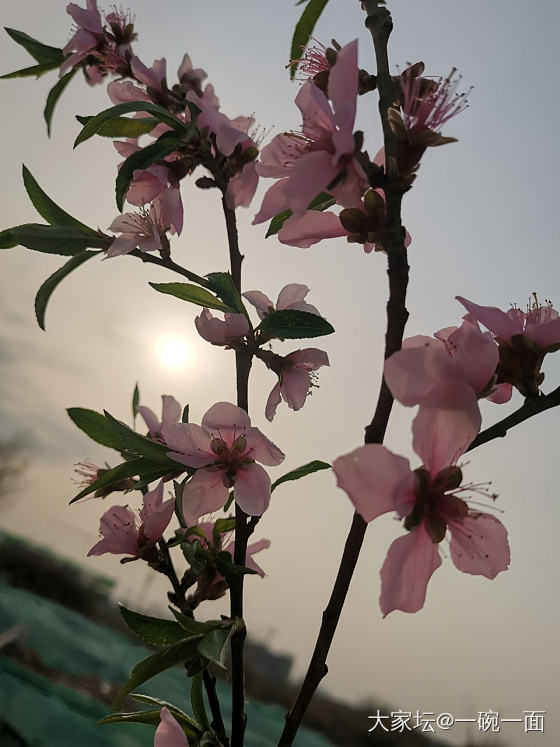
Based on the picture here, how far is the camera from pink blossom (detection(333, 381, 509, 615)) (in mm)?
277

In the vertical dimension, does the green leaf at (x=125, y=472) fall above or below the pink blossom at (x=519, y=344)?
below

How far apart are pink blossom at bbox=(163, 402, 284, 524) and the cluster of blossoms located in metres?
0.18

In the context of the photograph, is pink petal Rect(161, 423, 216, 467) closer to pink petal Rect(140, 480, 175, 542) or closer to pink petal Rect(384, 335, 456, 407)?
pink petal Rect(140, 480, 175, 542)

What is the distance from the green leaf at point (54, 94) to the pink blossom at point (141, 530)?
38 cm

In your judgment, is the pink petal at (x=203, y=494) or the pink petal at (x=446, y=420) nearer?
the pink petal at (x=446, y=420)

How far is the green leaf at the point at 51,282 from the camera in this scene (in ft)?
1.71

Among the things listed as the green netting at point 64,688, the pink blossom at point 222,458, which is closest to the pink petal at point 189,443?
the pink blossom at point 222,458

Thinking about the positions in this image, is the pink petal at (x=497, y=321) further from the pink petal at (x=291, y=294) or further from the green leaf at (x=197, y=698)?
the green leaf at (x=197, y=698)

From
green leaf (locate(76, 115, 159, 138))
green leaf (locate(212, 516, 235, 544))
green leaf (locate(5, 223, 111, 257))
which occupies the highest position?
green leaf (locate(76, 115, 159, 138))

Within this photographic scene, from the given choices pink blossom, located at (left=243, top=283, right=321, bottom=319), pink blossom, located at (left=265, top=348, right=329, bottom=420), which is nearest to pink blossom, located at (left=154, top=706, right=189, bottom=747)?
pink blossom, located at (left=265, top=348, right=329, bottom=420)

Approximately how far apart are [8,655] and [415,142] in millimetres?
1636

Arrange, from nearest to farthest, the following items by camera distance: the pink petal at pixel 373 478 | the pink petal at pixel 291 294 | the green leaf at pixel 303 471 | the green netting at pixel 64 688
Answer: the pink petal at pixel 373 478 → the green leaf at pixel 303 471 → the pink petal at pixel 291 294 → the green netting at pixel 64 688

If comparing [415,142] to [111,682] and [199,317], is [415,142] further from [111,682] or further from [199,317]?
[111,682]

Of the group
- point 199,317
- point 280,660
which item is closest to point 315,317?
point 199,317
